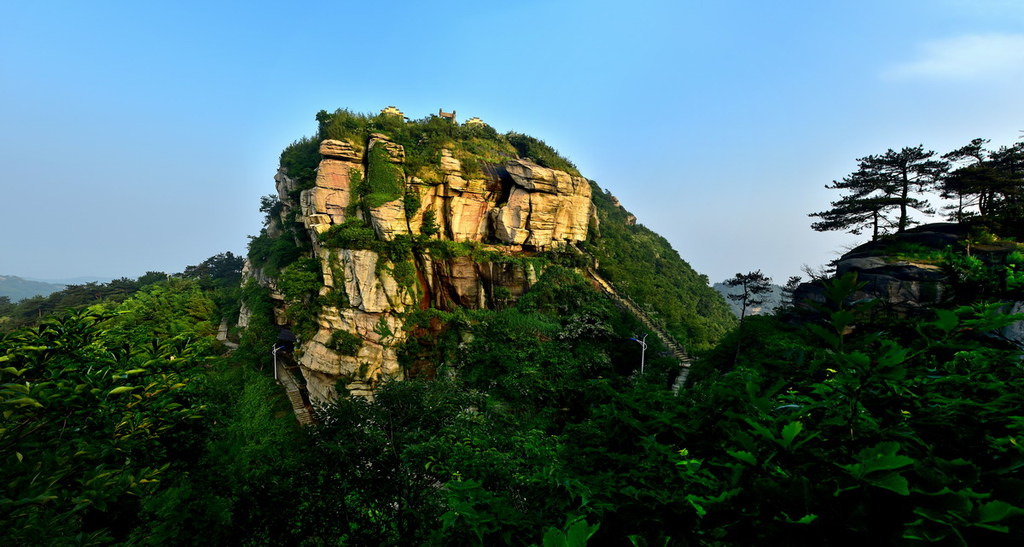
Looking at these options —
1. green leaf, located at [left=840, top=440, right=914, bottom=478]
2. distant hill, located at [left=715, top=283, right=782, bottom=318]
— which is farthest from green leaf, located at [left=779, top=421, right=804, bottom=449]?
distant hill, located at [left=715, top=283, right=782, bottom=318]

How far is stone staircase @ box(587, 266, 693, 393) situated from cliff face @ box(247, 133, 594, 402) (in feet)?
12.7

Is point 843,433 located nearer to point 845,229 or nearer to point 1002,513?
point 1002,513

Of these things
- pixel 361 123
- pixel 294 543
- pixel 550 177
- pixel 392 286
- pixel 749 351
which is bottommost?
pixel 294 543

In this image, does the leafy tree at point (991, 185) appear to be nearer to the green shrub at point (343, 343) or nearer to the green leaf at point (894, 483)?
the green leaf at point (894, 483)

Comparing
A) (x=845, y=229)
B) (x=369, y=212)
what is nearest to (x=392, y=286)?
(x=369, y=212)

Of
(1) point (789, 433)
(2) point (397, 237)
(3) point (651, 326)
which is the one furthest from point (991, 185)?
(2) point (397, 237)

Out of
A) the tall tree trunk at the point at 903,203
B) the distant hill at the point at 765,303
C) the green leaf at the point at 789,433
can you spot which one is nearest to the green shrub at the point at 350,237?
the distant hill at the point at 765,303

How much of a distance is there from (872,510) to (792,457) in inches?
13.6

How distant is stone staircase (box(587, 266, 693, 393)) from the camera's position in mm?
16811

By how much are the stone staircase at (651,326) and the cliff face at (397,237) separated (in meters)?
3.88

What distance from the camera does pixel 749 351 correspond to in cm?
1315

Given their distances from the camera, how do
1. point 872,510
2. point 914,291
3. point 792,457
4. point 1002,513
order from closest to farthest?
point 1002,513 < point 872,510 < point 792,457 < point 914,291

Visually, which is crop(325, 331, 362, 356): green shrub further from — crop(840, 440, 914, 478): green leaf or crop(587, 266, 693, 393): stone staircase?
crop(840, 440, 914, 478): green leaf

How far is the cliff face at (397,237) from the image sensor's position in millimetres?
18328
